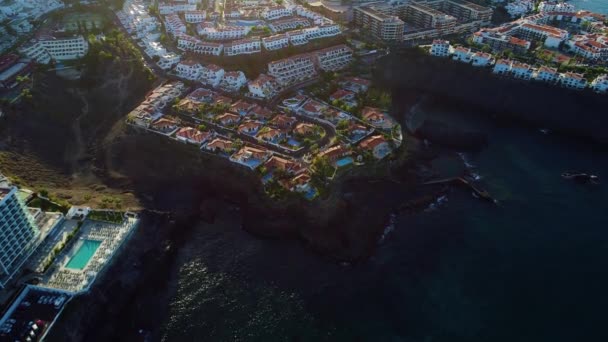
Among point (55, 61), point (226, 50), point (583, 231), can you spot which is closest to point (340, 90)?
point (226, 50)

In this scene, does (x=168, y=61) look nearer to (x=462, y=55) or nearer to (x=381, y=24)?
(x=381, y=24)

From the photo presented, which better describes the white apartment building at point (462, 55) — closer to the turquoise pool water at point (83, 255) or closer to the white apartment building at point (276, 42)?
the white apartment building at point (276, 42)

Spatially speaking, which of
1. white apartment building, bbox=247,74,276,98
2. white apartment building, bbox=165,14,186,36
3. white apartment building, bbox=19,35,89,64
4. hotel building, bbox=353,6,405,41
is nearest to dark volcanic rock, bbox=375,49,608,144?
hotel building, bbox=353,6,405,41

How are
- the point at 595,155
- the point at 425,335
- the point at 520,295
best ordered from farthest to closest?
the point at 595,155
the point at 520,295
the point at 425,335

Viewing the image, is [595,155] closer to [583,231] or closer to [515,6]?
[583,231]

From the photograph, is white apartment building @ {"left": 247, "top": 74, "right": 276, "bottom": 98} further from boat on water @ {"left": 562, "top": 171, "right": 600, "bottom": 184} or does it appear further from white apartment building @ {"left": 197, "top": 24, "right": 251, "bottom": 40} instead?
boat on water @ {"left": 562, "top": 171, "right": 600, "bottom": 184}

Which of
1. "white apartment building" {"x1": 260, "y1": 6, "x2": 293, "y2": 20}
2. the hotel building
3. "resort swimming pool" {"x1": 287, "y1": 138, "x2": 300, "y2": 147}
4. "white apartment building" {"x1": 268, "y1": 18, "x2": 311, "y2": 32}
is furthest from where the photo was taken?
"white apartment building" {"x1": 260, "y1": 6, "x2": 293, "y2": 20}

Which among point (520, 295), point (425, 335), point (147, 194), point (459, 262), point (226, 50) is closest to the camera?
point (425, 335)
